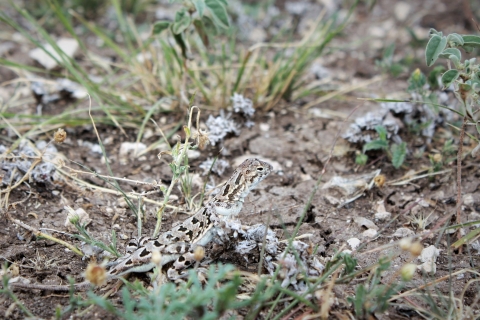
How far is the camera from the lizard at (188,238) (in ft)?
9.35

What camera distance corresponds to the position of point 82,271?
2994mm

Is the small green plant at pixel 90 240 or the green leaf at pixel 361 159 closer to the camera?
the small green plant at pixel 90 240

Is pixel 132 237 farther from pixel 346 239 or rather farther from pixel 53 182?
pixel 346 239

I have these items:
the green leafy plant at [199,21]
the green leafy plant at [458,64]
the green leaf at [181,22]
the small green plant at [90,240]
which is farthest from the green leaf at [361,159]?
the small green plant at [90,240]

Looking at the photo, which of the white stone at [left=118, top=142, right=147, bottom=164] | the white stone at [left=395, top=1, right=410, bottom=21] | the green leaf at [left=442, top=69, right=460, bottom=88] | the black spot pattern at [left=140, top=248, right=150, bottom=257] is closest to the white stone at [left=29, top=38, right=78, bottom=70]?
the white stone at [left=118, top=142, right=147, bottom=164]

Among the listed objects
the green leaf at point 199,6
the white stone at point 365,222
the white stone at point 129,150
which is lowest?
the white stone at point 129,150

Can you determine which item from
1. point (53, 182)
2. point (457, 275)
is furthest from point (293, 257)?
point (53, 182)

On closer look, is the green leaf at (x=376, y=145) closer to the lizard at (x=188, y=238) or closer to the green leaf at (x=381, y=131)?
the green leaf at (x=381, y=131)

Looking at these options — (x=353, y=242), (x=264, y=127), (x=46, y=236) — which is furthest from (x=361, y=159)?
(x=46, y=236)

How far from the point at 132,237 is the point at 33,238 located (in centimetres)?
60

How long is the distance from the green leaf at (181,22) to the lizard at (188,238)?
4.03 ft

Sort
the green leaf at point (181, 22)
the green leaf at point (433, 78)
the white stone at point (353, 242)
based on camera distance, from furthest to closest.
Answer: the green leaf at point (433, 78), the green leaf at point (181, 22), the white stone at point (353, 242)

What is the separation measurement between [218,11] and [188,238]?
1715mm

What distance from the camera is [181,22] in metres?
3.87
